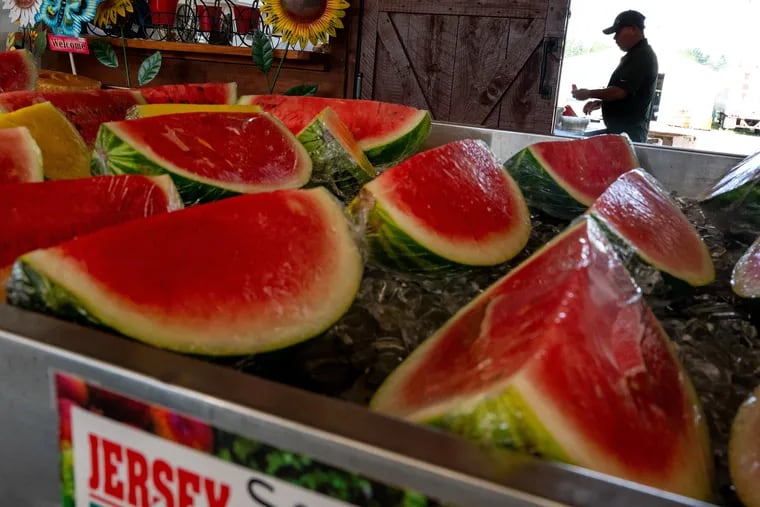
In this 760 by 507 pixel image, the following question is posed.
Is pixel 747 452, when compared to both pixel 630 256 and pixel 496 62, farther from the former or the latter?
pixel 496 62

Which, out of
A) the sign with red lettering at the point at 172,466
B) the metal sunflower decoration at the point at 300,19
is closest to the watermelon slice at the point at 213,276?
the sign with red lettering at the point at 172,466

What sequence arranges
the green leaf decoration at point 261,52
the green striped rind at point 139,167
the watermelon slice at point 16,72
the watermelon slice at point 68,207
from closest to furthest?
the watermelon slice at point 68,207 < the green striped rind at point 139,167 < the watermelon slice at point 16,72 < the green leaf decoration at point 261,52

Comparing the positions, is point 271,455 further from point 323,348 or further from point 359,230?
point 359,230

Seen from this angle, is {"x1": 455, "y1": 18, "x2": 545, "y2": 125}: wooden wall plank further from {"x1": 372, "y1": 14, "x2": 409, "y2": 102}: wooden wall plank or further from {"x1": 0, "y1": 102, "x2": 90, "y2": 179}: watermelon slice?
{"x1": 0, "y1": 102, "x2": 90, "y2": 179}: watermelon slice

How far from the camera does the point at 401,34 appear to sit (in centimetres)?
468

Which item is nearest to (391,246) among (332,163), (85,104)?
(332,163)

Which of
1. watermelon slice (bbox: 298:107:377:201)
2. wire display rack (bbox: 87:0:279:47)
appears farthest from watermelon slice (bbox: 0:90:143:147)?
wire display rack (bbox: 87:0:279:47)

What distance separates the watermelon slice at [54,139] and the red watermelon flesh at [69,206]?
1.07 feet

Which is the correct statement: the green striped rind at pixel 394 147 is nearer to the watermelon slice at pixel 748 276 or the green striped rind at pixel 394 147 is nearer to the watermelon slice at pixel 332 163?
the watermelon slice at pixel 332 163

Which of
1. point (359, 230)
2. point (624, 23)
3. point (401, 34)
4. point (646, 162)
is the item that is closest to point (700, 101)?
point (624, 23)

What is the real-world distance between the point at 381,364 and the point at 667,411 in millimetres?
265

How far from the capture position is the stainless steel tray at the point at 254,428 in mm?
353

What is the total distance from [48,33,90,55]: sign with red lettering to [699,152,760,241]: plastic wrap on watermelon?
6.40 feet

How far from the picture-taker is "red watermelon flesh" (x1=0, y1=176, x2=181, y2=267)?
2.27 ft
